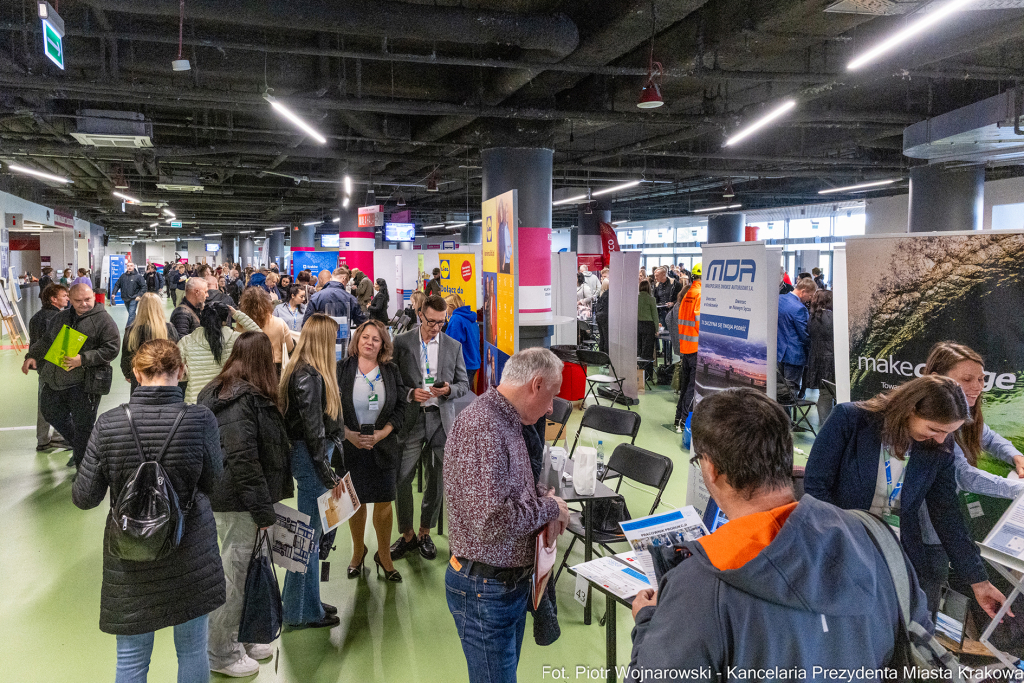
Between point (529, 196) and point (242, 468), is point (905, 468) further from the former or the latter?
point (529, 196)

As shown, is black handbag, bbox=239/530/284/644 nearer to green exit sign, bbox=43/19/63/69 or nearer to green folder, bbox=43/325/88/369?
green folder, bbox=43/325/88/369

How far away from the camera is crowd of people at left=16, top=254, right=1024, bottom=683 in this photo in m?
1.10

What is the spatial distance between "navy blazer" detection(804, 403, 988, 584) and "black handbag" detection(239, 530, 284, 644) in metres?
2.29

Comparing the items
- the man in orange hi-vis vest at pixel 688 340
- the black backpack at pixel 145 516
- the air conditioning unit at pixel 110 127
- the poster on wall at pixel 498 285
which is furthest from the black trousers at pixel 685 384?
the air conditioning unit at pixel 110 127

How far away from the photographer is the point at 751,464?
1.22 metres

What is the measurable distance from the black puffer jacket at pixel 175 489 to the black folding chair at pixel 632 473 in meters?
1.79

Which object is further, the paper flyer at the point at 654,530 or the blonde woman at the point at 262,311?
the blonde woman at the point at 262,311

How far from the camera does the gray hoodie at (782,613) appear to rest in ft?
3.50

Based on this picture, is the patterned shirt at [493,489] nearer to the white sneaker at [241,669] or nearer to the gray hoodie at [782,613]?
the gray hoodie at [782,613]

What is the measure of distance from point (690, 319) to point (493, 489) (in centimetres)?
573

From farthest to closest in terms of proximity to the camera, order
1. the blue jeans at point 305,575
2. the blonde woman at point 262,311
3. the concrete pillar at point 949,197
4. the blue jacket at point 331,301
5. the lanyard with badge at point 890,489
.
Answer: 1. the concrete pillar at point 949,197
2. the blue jacket at point 331,301
3. the blonde woman at point 262,311
4. the blue jeans at point 305,575
5. the lanyard with badge at point 890,489

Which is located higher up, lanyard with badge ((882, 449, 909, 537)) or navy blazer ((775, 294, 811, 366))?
navy blazer ((775, 294, 811, 366))

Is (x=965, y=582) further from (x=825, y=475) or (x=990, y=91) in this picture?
(x=990, y=91)

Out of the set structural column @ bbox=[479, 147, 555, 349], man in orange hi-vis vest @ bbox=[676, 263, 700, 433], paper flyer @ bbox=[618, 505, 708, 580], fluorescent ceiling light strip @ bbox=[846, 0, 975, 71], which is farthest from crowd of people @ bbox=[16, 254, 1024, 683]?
structural column @ bbox=[479, 147, 555, 349]
